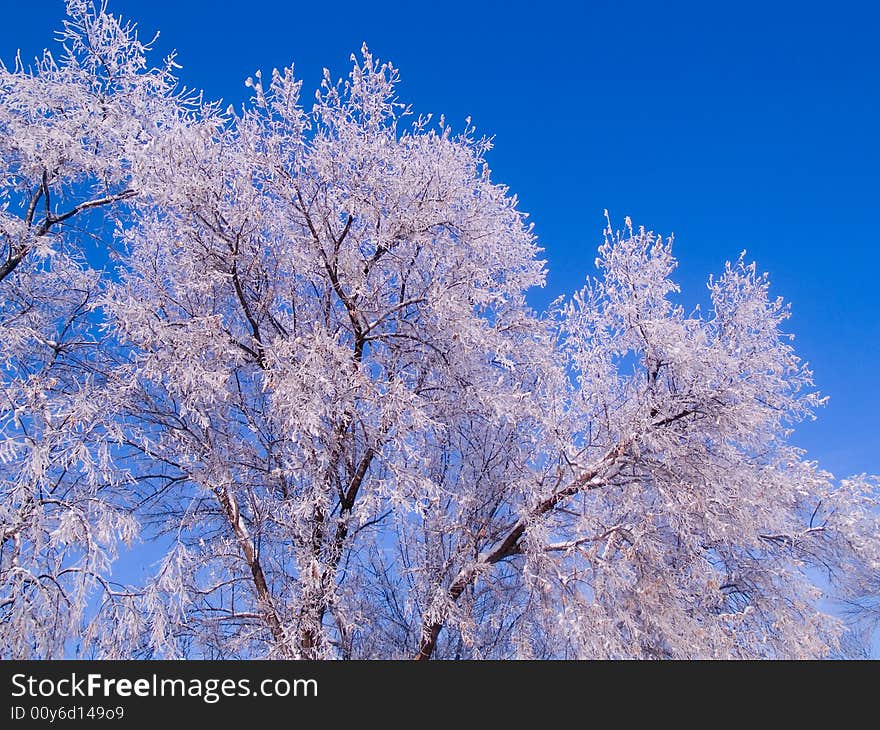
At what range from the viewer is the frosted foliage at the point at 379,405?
9375mm

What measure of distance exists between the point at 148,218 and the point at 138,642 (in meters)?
6.10

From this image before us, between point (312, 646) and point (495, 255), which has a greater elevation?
point (495, 255)

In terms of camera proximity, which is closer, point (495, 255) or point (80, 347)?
point (80, 347)

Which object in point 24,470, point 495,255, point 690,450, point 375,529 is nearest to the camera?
point 24,470

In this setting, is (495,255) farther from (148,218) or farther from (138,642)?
(138,642)

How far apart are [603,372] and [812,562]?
473 centimetres

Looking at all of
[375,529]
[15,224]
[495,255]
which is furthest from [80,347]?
[495,255]

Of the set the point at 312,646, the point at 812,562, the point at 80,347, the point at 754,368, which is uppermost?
the point at 80,347

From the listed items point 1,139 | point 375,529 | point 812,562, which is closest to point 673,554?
point 812,562

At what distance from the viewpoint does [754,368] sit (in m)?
10.9

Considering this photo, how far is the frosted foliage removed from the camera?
30.8 ft

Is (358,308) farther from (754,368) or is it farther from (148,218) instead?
(754,368)

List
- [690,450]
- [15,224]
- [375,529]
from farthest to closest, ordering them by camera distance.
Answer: [690,450] < [375,529] < [15,224]

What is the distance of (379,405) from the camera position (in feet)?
32.6
